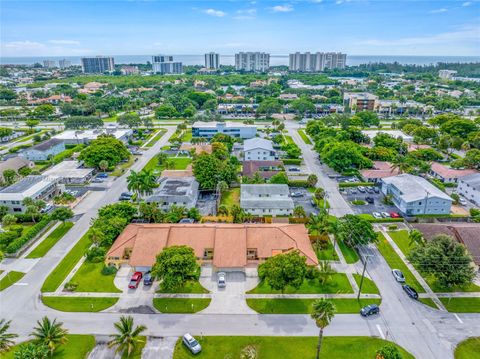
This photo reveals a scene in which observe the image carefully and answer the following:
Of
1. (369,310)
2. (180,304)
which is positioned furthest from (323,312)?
(180,304)

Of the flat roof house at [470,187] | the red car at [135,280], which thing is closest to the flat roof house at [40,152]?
the red car at [135,280]

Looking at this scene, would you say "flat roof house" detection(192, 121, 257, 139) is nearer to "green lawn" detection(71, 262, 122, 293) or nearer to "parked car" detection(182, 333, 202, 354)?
"green lawn" detection(71, 262, 122, 293)

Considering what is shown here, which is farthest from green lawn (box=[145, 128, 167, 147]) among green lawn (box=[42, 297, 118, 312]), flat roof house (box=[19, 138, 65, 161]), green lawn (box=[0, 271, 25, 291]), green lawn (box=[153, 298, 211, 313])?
green lawn (box=[153, 298, 211, 313])

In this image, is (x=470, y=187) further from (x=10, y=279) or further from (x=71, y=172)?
(x=71, y=172)

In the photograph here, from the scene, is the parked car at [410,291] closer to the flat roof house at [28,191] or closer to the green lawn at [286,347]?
the green lawn at [286,347]

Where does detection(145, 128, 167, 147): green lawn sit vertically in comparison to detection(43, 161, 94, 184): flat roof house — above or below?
above

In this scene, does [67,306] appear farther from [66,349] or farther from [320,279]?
[320,279]
